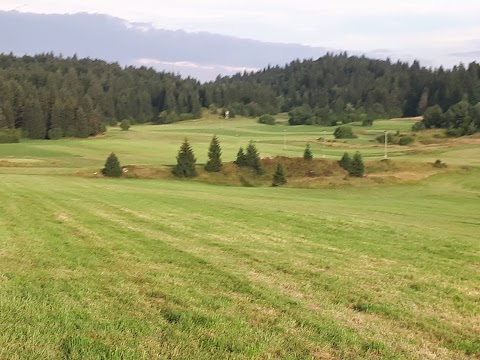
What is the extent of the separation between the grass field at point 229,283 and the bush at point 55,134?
99.5m

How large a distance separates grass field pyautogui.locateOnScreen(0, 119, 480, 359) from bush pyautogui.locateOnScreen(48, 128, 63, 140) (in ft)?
326

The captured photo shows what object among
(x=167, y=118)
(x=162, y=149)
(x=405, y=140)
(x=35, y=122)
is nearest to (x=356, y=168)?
(x=162, y=149)

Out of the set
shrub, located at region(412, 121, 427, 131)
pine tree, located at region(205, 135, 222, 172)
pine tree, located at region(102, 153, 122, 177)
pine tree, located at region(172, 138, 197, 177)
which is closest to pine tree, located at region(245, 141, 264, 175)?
pine tree, located at region(205, 135, 222, 172)

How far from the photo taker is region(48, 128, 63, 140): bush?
123 m

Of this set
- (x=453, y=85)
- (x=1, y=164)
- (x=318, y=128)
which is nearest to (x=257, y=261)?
(x=1, y=164)

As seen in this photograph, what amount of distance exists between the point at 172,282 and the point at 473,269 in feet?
29.2

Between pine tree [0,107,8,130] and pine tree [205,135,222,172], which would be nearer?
pine tree [205,135,222,172]

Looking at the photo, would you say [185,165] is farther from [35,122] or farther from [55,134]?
[35,122]

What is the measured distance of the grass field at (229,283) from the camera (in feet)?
27.1

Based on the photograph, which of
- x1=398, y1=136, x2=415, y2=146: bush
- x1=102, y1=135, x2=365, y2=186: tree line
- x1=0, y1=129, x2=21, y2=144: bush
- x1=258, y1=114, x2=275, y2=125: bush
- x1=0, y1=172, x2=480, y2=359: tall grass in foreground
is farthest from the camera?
x1=258, y1=114, x2=275, y2=125: bush

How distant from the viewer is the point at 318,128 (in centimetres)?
16425

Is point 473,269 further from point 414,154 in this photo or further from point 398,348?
point 414,154

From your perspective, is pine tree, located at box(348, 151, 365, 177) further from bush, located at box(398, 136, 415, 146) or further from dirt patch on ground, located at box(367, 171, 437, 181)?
bush, located at box(398, 136, 415, 146)

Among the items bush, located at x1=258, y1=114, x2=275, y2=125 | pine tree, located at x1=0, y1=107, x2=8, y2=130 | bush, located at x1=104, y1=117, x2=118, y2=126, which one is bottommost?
bush, located at x1=258, y1=114, x2=275, y2=125
